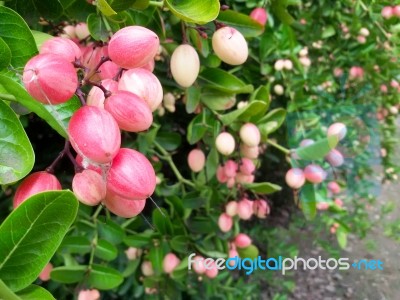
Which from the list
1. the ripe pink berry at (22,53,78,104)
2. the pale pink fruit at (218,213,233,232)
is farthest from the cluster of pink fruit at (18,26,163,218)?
the pale pink fruit at (218,213,233,232)

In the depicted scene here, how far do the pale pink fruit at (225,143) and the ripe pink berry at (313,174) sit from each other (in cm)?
13

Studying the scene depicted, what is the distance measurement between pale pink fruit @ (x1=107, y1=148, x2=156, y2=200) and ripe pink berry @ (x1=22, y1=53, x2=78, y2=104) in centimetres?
Answer: 5

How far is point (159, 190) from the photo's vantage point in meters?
Result: 0.87

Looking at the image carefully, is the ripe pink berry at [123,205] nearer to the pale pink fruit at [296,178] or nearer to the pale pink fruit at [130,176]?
the pale pink fruit at [130,176]

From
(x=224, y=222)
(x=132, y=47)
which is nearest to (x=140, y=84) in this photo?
(x=132, y=47)

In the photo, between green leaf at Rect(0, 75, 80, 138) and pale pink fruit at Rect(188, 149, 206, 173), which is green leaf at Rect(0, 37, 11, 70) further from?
pale pink fruit at Rect(188, 149, 206, 173)

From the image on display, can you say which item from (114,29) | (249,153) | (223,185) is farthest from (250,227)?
(114,29)

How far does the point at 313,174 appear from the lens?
70cm

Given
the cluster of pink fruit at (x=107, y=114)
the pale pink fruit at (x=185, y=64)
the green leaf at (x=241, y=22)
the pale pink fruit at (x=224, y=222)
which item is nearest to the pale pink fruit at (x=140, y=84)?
the cluster of pink fruit at (x=107, y=114)

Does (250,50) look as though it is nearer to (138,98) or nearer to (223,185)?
(223,185)

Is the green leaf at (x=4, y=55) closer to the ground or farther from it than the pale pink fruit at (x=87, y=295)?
farther from it

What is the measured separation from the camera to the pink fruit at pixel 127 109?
307 millimetres

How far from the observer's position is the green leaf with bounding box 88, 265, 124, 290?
2.38 feet

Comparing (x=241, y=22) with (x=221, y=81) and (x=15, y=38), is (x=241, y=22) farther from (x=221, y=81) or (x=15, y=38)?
(x=15, y=38)
